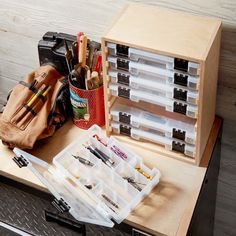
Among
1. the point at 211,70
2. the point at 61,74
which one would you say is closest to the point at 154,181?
the point at 211,70

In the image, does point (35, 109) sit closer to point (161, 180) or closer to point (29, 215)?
point (29, 215)

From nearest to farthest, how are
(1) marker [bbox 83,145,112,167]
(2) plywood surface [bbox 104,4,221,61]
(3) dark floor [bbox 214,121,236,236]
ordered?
(2) plywood surface [bbox 104,4,221,61] → (1) marker [bbox 83,145,112,167] → (3) dark floor [bbox 214,121,236,236]

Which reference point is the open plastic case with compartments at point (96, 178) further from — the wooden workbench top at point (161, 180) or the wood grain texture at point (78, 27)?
the wood grain texture at point (78, 27)

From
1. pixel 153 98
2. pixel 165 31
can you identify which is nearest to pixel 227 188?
Answer: pixel 153 98

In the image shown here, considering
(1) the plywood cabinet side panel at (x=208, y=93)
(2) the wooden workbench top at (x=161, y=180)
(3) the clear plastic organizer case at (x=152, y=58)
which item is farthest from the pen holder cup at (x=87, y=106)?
(1) the plywood cabinet side panel at (x=208, y=93)

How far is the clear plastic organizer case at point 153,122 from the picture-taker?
1271mm

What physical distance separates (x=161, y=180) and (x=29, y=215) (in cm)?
35

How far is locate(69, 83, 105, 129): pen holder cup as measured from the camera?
1.33 m

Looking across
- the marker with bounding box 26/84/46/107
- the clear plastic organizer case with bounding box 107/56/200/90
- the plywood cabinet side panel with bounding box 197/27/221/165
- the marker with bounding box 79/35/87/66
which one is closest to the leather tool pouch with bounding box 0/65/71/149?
the marker with bounding box 26/84/46/107

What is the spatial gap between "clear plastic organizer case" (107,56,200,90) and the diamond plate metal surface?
1.27 feet

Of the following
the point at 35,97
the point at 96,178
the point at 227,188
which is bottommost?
the point at 227,188

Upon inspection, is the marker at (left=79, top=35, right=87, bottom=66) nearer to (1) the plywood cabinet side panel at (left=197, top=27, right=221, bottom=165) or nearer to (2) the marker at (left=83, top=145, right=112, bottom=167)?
(2) the marker at (left=83, top=145, right=112, bottom=167)

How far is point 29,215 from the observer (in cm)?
129

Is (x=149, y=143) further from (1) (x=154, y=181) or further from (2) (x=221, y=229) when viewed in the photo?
(2) (x=221, y=229)
